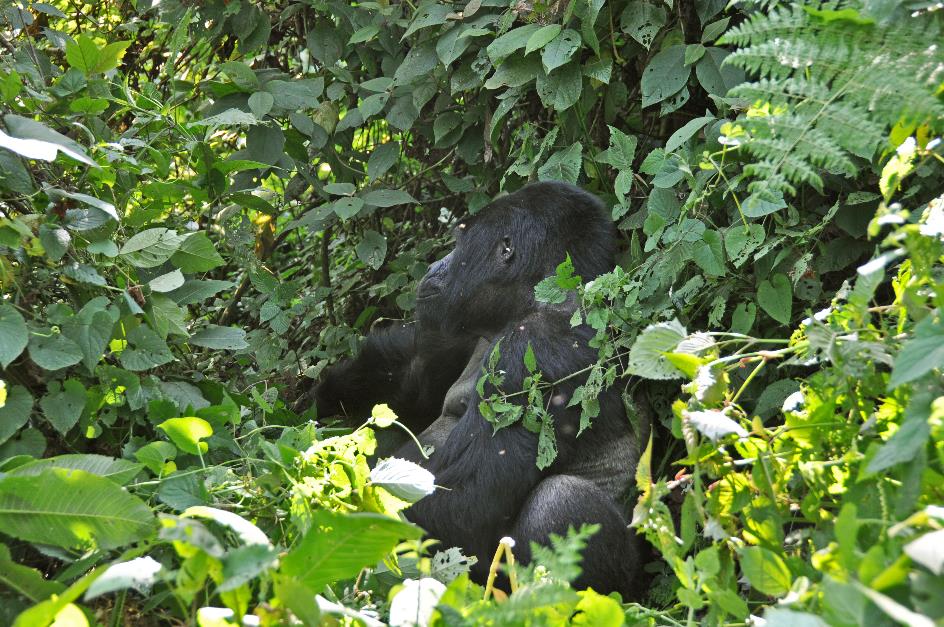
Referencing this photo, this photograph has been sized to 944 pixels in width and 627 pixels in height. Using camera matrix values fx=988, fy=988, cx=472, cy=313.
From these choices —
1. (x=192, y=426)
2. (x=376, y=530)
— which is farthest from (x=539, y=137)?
(x=376, y=530)

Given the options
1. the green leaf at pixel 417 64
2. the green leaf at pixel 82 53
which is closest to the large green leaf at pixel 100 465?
the green leaf at pixel 82 53

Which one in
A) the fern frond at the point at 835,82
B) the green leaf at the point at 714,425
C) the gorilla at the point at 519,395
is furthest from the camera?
the gorilla at the point at 519,395

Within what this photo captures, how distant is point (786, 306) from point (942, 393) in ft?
4.54

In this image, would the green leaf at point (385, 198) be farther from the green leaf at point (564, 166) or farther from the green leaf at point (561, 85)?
the green leaf at point (561, 85)

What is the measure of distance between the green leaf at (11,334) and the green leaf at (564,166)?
1.81m

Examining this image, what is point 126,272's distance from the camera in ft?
7.93

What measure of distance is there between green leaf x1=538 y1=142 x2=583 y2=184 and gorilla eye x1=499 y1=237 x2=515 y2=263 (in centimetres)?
27

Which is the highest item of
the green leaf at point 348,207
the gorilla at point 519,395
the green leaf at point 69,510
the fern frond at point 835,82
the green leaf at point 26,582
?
the fern frond at point 835,82

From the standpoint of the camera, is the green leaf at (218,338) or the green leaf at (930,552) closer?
the green leaf at (930,552)

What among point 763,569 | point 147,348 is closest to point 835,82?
point 763,569

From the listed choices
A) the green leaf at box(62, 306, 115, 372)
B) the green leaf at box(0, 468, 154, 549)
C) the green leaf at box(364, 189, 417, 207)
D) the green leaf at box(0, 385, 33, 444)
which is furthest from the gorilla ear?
the green leaf at box(0, 468, 154, 549)

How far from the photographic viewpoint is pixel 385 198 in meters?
3.62

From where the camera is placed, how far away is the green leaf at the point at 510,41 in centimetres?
316

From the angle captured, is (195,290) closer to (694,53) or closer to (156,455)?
(156,455)
